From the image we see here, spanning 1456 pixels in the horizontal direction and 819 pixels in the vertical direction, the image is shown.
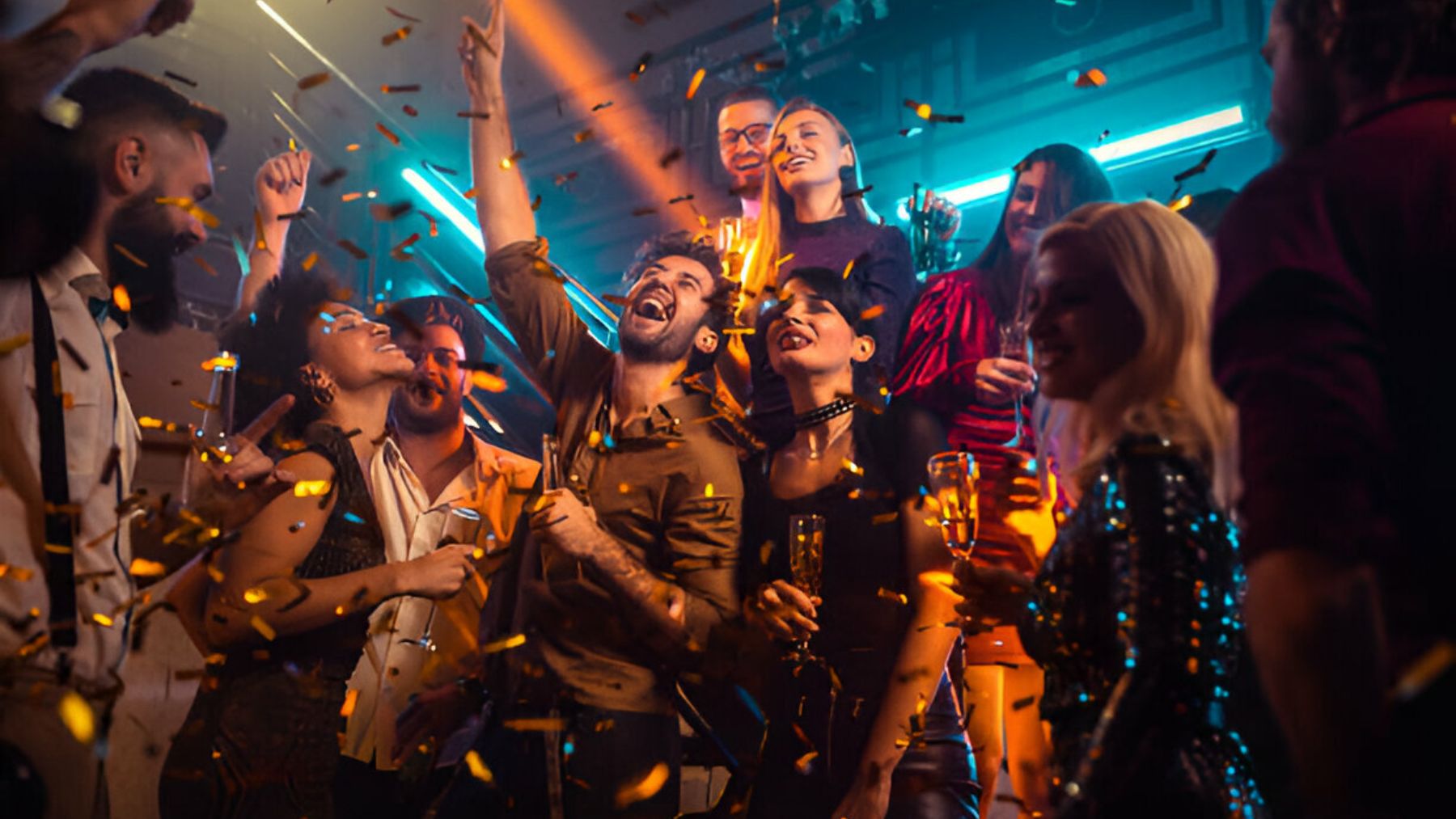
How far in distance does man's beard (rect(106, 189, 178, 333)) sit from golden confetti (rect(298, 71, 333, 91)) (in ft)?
2.14

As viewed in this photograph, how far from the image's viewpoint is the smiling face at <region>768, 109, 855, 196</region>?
3.00 m

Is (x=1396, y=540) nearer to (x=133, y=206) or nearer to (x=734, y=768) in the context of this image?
(x=734, y=768)

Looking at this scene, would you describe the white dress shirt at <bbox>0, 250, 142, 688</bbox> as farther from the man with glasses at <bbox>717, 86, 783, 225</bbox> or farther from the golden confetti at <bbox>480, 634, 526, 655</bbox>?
the man with glasses at <bbox>717, 86, 783, 225</bbox>

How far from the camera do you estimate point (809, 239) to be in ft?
9.76

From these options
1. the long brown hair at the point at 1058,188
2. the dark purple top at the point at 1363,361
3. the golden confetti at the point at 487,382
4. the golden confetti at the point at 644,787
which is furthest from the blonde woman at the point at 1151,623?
the golden confetti at the point at 487,382

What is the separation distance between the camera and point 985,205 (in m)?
2.75

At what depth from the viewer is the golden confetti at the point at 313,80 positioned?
141 inches

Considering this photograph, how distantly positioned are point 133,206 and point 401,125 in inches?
34.3

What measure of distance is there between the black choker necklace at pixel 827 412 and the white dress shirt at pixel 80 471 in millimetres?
1831

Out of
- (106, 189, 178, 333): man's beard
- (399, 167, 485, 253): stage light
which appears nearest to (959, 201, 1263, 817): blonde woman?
(399, 167, 485, 253): stage light

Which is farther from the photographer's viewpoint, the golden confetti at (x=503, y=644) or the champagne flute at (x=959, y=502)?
the golden confetti at (x=503, y=644)

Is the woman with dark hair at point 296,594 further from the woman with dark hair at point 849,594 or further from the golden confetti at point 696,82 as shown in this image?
the golden confetti at point 696,82

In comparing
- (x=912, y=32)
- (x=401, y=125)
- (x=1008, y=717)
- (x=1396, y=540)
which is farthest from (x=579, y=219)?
(x=1396, y=540)

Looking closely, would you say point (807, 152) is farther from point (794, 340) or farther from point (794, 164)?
point (794, 340)
